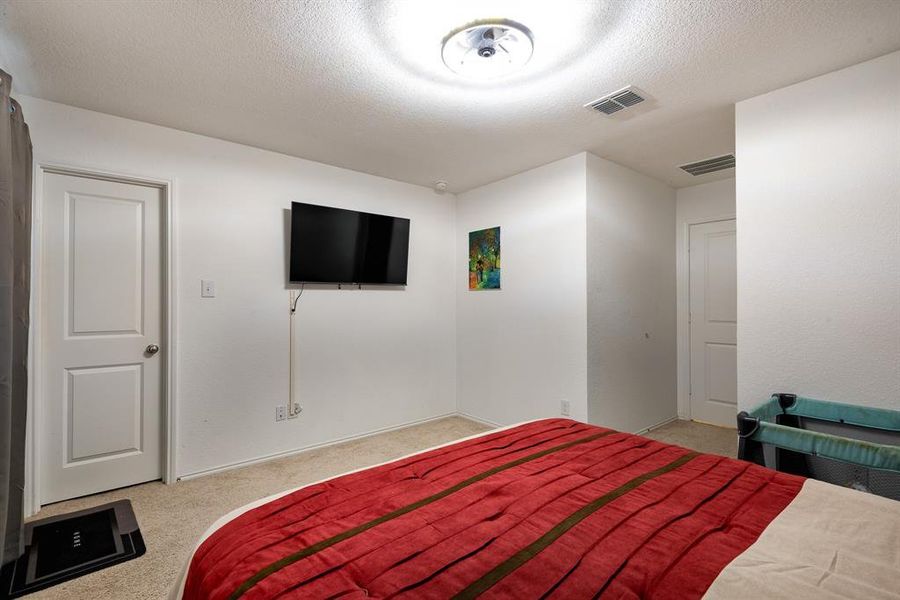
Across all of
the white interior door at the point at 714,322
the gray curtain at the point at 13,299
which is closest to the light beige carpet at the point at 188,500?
the gray curtain at the point at 13,299

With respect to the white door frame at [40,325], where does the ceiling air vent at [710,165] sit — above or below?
above

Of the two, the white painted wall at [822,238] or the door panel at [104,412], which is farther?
the door panel at [104,412]

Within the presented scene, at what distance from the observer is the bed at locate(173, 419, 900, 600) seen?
35.0 inches

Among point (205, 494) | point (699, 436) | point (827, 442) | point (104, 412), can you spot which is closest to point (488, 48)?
point (827, 442)

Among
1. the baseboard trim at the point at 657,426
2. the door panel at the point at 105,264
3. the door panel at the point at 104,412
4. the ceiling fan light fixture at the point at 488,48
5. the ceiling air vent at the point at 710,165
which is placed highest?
the ceiling air vent at the point at 710,165

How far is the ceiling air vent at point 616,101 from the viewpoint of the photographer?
7.82 ft

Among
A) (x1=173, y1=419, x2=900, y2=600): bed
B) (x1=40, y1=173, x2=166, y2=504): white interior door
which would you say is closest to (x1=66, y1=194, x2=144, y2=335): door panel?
(x1=40, y1=173, x2=166, y2=504): white interior door

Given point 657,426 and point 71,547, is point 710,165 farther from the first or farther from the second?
point 71,547

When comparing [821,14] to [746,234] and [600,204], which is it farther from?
[600,204]

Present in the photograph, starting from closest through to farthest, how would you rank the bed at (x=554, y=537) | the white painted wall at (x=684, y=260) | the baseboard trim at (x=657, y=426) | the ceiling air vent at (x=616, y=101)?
the bed at (x=554, y=537) < the ceiling air vent at (x=616, y=101) < the baseboard trim at (x=657, y=426) < the white painted wall at (x=684, y=260)

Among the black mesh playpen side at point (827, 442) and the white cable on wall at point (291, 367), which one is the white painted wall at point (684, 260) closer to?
the black mesh playpen side at point (827, 442)

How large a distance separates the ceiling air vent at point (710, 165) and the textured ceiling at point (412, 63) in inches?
13.9

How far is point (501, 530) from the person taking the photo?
3.59 ft

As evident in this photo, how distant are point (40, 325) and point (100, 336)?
290 mm
